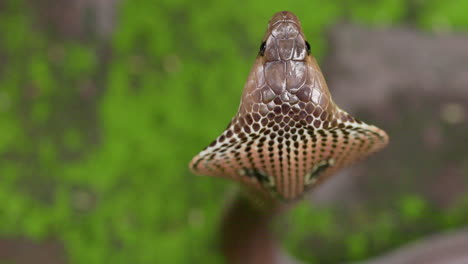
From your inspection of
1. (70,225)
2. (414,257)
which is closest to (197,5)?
(70,225)

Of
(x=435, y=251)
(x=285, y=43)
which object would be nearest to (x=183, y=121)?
(x=435, y=251)

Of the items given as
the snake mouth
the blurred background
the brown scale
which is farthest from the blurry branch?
the snake mouth

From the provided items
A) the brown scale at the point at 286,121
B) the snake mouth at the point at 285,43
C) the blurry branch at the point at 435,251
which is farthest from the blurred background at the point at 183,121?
the snake mouth at the point at 285,43

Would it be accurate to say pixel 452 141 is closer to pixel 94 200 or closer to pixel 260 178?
pixel 260 178

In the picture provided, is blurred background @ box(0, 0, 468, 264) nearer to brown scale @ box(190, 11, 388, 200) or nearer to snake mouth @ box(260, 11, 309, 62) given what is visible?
brown scale @ box(190, 11, 388, 200)

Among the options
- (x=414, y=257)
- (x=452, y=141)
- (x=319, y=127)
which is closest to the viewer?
(x=319, y=127)

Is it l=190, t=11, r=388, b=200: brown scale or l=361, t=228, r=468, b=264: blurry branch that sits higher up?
l=190, t=11, r=388, b=200: brown scale
